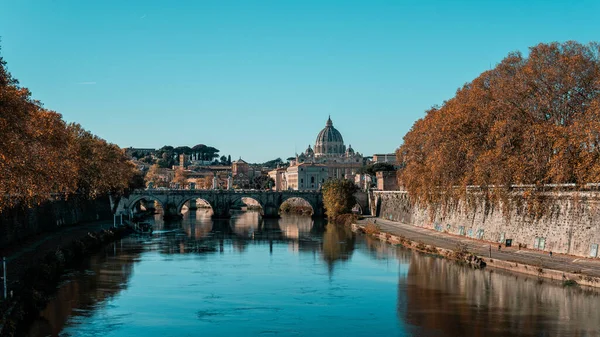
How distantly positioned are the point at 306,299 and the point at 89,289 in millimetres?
9529

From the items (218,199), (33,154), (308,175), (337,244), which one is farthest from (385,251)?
(308,175)

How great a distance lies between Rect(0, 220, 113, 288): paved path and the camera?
31325 mm

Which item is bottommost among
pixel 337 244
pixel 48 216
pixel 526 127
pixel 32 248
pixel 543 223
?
pixel 337 244

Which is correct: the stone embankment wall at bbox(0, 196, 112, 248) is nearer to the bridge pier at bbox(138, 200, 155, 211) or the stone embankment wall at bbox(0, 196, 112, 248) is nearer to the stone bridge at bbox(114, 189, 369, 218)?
the stone bridge at bbox(114, 189, 369, 218)

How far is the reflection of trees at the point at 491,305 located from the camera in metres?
24.8

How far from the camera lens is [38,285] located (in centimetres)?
2933

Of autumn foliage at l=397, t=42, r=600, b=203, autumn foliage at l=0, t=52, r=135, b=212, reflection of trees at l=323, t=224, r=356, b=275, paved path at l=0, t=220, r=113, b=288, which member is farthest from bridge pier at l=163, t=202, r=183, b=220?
autumn foliage at l=397, t=42, r=600, b=203

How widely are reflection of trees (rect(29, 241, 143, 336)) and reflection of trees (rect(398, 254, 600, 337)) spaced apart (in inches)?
475

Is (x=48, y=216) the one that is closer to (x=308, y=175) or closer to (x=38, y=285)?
(x=38, y=285)

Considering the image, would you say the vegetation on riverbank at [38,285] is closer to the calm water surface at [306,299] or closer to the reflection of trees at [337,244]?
the calm water surface at [306,299]

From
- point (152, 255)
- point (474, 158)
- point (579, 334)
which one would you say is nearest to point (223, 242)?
point (152, 255)

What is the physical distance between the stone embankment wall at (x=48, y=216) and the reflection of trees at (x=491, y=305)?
20.7 meters

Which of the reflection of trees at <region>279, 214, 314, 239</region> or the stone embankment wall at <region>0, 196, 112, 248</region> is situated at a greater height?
the stone embankment wall at <region>0, 196, 112, 248</region>

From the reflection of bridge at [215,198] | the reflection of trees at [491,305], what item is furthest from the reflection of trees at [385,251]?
the reflection of bridge at [215,198]
